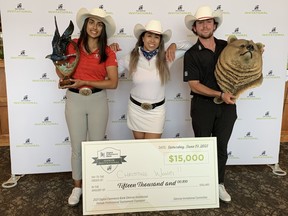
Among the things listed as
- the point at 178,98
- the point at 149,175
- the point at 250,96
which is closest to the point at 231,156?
the point at 250,96

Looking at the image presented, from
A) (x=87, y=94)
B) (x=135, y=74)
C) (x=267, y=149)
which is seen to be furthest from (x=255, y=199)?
(x=87, y=94)

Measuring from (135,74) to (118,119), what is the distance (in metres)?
0.67

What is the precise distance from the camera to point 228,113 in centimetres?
205

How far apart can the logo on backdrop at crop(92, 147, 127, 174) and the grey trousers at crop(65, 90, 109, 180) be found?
0.17 meters

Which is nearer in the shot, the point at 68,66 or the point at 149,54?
the point at 68,66

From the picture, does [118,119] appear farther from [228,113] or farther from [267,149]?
[267,149]

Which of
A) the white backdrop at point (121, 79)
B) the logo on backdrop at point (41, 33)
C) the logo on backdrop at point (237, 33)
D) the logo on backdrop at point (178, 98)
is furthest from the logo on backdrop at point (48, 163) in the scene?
the logo on backdrop at point (237, 33)

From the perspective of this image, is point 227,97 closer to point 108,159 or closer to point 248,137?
point 108,159

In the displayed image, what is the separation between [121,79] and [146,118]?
57 centimetres

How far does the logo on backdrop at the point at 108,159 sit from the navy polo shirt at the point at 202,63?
716mm

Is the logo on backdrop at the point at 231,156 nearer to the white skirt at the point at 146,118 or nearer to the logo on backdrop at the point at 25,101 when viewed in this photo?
the white skirt at the point at 146,118

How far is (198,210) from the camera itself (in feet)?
6.84

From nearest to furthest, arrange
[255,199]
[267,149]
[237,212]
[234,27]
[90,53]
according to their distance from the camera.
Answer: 1. [90,53]
2. [237,212]
3. [255,199]
4. [234,27]
5. [267,149]

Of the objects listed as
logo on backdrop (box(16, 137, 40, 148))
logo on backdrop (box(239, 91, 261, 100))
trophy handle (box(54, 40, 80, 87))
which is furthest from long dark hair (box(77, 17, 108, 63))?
logo on backdrop (box(239, 91, 261, 100))
